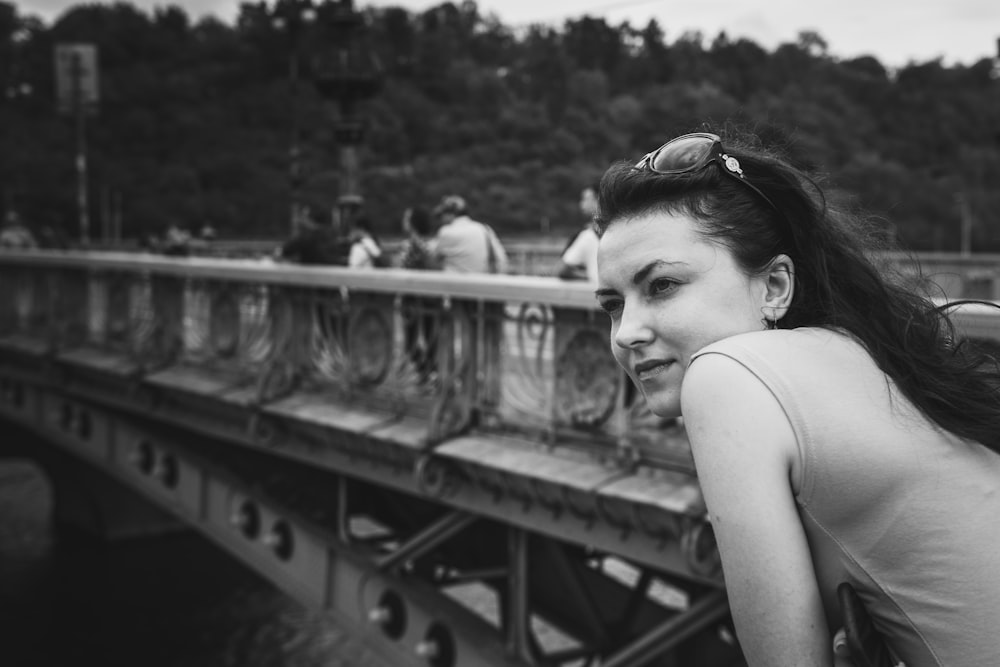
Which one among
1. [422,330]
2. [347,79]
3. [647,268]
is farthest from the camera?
[347,79]

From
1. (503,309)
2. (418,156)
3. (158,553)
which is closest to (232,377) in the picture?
(503,309)

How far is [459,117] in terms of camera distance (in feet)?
207

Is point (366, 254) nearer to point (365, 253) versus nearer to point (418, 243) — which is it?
point (365, 253)

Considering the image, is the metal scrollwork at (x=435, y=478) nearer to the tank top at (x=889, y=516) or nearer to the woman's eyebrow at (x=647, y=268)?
the woman's eyebrow at (x=647, y=268)

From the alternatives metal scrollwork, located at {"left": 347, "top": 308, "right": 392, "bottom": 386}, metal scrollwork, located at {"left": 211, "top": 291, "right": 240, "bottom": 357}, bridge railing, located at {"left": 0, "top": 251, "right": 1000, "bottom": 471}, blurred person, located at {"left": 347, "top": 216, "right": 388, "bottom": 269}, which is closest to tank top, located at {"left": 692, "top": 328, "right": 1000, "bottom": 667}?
bridge railing, located at {"left": 0, "top": 251, "right": 1000, "bottom": 471}

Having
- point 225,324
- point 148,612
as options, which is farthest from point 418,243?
point 148,612

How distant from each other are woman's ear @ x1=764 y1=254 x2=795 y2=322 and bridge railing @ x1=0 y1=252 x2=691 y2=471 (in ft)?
14.0

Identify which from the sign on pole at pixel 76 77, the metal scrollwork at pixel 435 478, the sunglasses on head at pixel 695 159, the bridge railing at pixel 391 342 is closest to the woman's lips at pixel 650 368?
the sunglasses on head at pixel 695 159

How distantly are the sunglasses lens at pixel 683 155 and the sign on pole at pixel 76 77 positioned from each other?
2736 cm

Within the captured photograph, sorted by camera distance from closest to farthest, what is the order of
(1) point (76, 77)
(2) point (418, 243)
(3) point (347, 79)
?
1. (2) point (418, 243)
2. (3) point (347, 79)
3. (1) point (76, 77)

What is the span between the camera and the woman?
1.27 m

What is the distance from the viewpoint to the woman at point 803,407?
4.16 ft

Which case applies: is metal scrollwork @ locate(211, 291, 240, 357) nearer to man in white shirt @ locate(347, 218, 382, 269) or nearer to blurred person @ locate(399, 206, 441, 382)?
man in white shirt @ locate(347, 218, 382, 269)

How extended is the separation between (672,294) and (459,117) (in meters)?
62.7
